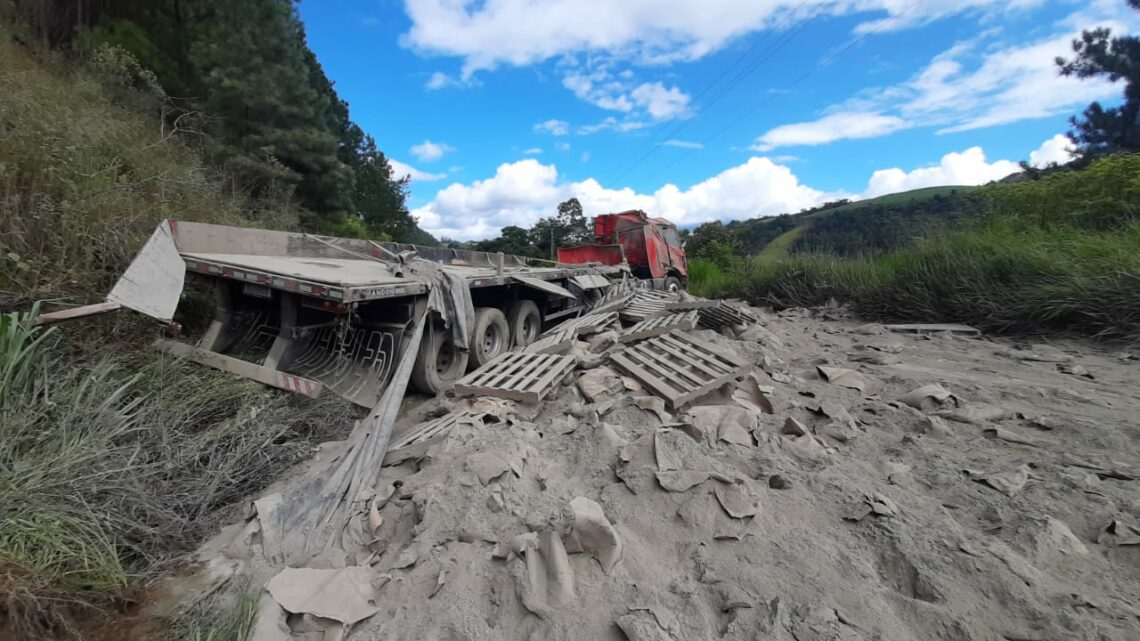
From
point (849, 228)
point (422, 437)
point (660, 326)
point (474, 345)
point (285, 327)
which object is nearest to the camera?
point (422, 437)

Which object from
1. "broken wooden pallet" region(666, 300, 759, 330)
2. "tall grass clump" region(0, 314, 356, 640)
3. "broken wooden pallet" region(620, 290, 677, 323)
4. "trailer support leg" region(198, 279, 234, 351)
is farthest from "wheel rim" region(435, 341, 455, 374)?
"broken wooden pallet" region(666, 300, 759, 330)

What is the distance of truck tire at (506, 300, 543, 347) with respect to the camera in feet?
19.6

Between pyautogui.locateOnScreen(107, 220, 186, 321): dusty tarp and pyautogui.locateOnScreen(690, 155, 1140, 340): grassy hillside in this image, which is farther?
pyautogui.locateOnScreen(690, 155, 1140, 340): grassy hillside

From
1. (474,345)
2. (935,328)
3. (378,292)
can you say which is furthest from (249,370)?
(935,328)

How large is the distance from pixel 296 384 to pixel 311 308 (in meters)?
0.65

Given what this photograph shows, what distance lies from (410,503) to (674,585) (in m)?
1.34

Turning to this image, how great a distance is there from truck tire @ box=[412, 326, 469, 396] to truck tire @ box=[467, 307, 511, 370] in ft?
0.74

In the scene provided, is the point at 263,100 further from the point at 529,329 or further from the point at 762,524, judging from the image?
the point at 762,524

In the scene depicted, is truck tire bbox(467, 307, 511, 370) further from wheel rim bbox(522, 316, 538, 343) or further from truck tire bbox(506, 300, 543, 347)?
wheel rim bbox(522, 316, 538, 343)

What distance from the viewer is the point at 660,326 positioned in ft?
17.6

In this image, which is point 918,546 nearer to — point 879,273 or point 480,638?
point 480,638

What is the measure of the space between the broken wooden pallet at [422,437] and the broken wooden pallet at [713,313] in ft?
13.5

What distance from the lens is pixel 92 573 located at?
1807 mm

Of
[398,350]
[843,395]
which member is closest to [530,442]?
[398,350]
